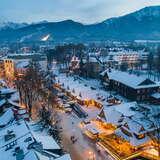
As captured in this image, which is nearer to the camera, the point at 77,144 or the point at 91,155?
the point at 91,155

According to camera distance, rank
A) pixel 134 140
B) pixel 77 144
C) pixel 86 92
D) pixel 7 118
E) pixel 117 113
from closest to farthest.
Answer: pixel 134 140, pixel 77 144, pixel 7 118, pixel 117 113, pixel 86 92

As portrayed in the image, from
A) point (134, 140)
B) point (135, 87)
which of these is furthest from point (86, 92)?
point (134, 140)

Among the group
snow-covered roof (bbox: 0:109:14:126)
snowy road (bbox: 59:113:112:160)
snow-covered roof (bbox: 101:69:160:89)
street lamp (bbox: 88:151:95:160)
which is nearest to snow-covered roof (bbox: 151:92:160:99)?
snow-covered roof (bbox: 101:69:160:89)

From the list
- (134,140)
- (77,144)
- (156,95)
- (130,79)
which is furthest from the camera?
(130,79)

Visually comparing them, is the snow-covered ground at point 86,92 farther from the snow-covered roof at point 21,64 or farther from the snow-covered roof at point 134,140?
the snow-covered roof at point 21,64

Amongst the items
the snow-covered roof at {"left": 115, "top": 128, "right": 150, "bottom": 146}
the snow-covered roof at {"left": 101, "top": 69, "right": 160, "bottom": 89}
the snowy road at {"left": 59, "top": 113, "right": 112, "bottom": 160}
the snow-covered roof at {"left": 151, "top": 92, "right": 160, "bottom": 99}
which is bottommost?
the snowy road at {"left": 59, "top": 113, "right": 112, "bottom": 160}

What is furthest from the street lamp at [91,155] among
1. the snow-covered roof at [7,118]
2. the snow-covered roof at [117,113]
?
the snow-covered roof at [7,118]

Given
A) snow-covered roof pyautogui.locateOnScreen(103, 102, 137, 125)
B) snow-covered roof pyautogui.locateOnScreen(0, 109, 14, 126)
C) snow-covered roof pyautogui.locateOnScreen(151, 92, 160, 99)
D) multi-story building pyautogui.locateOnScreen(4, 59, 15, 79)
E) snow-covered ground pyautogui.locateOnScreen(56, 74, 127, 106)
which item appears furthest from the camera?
multi-story building pyautogui.locateOnScreen(4, 59, 15, 79)

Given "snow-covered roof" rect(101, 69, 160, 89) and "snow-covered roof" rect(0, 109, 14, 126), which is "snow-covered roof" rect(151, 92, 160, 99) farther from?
"snow-covered roof" rect(0, 109, 14, 126)

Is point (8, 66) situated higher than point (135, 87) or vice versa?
point (135, 87)

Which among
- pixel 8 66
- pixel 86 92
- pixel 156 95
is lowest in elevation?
pixel 8 66

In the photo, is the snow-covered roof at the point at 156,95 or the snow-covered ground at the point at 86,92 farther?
the snow-covered ground at the point at 86,92

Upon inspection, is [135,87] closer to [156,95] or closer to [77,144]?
[156,95]
